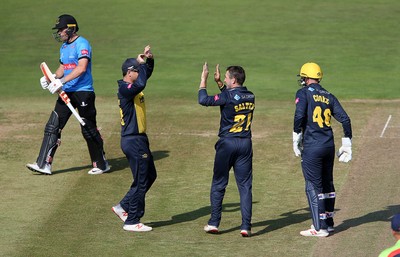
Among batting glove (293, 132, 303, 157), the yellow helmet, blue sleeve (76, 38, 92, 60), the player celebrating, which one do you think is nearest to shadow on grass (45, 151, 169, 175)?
the player celebrating

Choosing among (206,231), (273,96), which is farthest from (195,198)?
(273,96)

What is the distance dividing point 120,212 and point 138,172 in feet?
2.56

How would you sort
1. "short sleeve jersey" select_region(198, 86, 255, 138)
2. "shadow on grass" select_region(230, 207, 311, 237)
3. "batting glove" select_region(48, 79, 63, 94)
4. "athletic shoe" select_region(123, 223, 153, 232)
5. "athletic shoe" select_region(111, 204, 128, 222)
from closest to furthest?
"short sleeve jersey" select_region(198, 86, 255, 138), "athletic shoe" select_region(123, 223, 153, 232), "shadow on grass" select_region(230, 207, 311, 237), "athletic shoe" select_region(111, 204, 128, 222), "batting glove" select_region(48, 79, 63, 94)

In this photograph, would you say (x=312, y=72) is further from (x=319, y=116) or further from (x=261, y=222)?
(x=261, y=222)

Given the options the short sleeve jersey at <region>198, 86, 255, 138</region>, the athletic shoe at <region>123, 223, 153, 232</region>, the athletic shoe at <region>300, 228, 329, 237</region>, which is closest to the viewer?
the short sleeve jersey at <region>198, 86, 255, 138</region>

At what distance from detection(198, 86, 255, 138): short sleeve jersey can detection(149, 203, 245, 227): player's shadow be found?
1.72m

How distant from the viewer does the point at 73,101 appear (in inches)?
746

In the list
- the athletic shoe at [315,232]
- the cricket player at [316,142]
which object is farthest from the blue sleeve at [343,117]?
the athletic shoe at [315,232]

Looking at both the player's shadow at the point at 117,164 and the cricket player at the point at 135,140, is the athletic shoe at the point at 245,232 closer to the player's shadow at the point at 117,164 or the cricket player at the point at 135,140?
the cricket player at the point at 135,140

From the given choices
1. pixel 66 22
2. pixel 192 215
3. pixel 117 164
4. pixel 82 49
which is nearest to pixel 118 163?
pixel 117 164

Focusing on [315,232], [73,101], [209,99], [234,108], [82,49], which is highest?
[82,49]

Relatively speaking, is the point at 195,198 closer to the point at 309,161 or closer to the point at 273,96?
the point at 309,161

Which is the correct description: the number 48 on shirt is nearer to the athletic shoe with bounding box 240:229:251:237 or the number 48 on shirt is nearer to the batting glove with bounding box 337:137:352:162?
the batting glove with bounding box 337:137:352:162

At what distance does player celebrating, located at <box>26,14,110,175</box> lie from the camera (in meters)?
18.7
